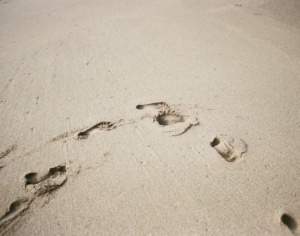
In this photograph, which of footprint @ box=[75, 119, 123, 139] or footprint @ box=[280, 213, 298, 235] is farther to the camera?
footprint @ box=[75, 119, 123, 139]

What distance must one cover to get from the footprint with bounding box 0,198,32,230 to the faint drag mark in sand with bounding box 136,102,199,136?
1187 mm

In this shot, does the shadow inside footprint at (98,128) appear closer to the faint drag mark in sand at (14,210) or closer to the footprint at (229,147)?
the faint drag mark in sand at (14,210)

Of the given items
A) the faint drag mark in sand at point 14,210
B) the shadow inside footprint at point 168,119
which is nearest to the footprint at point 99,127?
the shadow inside footprint at point 168,119

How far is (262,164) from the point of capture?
1638 millimetres

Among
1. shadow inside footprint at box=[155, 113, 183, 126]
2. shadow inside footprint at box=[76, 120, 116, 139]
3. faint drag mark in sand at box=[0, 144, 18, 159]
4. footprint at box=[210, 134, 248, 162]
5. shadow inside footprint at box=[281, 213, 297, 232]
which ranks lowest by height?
shadow inside footprint at box=[281, 213, 297, 232]

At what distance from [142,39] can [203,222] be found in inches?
111

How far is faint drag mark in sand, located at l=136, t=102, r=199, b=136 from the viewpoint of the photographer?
1950 mm

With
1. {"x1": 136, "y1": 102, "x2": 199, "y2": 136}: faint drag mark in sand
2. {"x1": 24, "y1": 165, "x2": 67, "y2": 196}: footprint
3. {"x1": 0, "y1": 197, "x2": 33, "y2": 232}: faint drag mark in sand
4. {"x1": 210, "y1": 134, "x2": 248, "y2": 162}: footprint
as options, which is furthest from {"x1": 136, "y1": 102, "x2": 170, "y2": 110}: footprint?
{"x1": 0, "y1": 197, "x2": 33, "y2": 232}: faint drag mark in sand

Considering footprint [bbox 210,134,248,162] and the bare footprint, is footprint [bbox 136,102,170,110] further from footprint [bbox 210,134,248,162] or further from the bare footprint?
footprint [bbox 210,134,248,162]

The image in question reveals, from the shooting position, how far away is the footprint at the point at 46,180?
1.60 metres

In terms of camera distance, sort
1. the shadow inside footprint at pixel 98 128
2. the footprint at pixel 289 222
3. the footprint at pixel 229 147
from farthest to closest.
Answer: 1. the shadow inside footprint at pixel 98 128
2. the footprint at pixel 229 147
3. the footprint at pixel 289 222

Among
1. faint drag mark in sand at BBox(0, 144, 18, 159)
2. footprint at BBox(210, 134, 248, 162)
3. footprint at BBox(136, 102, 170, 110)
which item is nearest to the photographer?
footprint at BBox(210, 134, 248, 162)

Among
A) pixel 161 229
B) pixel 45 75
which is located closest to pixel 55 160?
pixel 161 229

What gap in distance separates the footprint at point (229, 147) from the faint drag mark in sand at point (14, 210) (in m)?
1.47
